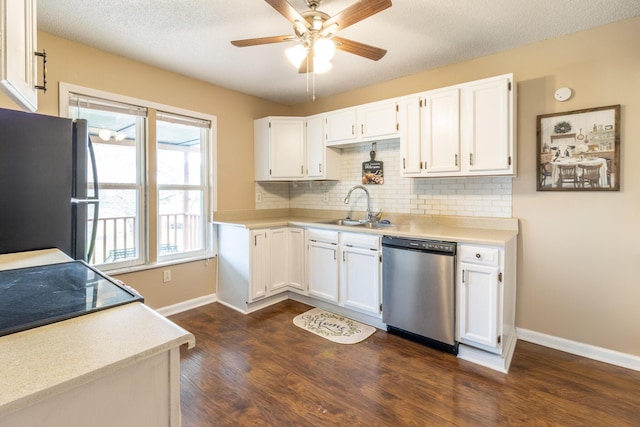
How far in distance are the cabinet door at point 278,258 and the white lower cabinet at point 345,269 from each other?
31cm

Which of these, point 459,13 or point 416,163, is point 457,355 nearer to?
point 416,163

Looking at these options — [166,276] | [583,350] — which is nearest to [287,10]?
[166,276]

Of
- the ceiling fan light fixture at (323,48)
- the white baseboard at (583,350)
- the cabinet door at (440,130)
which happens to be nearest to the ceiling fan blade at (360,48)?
the ceiling fan light fixture at (323,48)

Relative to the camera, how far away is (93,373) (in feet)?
2.12

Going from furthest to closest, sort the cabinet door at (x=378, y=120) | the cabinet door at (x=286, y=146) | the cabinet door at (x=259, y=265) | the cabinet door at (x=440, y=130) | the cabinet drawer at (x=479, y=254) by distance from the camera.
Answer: the cabinet door at (x=286, y=146), the cabinet door at (x=259, y=265), the cabinet door at (x=378, y=120), the cabinet door at (x=440, y=130), the cabinet drawer at (x=479, y=254)

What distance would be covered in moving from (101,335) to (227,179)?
3059mm

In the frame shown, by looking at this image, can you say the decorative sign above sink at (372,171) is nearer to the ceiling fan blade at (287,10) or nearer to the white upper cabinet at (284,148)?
the white upper cabinet at (284,148)

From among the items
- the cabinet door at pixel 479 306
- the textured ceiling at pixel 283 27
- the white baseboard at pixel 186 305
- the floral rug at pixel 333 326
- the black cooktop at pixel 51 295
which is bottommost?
the floral rug at pixel 333 326

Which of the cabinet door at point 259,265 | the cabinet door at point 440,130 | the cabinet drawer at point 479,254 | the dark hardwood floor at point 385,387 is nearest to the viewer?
the dark hardwood floor at point 385,387

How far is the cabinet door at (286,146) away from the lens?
3.79m

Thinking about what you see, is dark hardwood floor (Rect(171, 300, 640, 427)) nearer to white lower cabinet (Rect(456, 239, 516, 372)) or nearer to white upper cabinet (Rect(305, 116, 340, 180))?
white lower cabinet (Rect(456, 239, 516, 372))

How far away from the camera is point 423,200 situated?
3.22 m

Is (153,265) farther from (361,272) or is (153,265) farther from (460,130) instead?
(460,130)

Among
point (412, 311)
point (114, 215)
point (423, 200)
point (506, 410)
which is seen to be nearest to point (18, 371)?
point (506, 410)
